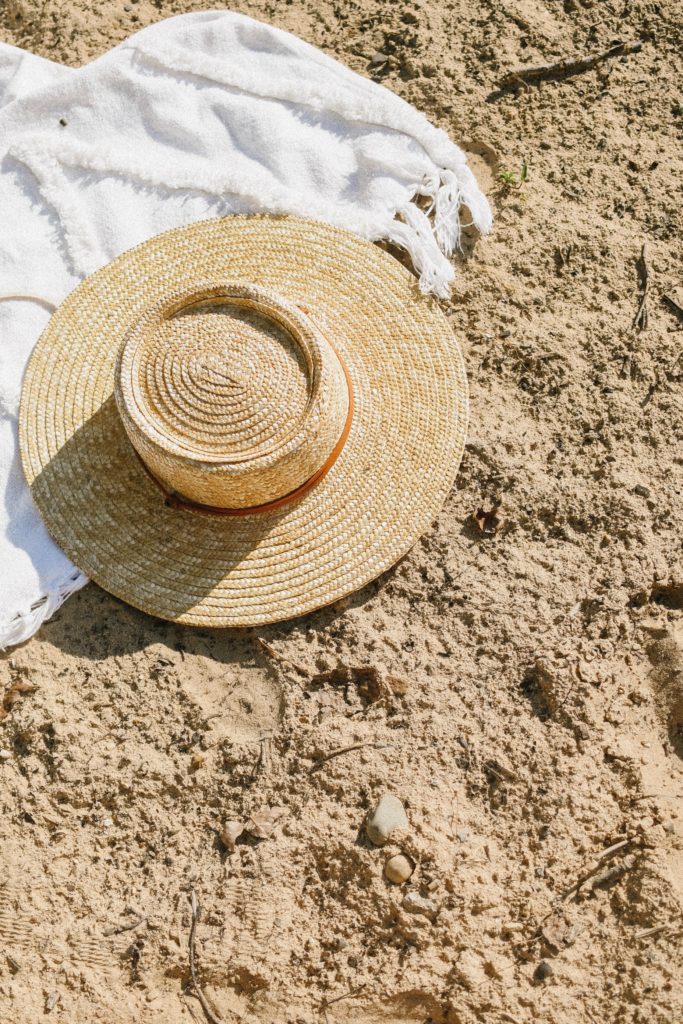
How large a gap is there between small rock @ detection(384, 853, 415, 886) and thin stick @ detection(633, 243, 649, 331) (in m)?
1.64

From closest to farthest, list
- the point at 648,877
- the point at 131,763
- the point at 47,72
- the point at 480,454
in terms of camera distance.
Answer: the point at 648,877 → the point at 131,763 → the point at 480,454 → the point at 47,72

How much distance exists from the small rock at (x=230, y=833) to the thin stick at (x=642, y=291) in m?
1.80

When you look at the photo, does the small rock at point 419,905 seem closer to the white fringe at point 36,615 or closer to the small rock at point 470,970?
the small rock at point 470,970

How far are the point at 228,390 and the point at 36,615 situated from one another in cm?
83

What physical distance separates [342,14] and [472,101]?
0.59 metres

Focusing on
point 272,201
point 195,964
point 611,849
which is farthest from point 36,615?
point 611,849

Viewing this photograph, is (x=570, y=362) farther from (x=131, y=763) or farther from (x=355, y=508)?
(x=131, y=763)

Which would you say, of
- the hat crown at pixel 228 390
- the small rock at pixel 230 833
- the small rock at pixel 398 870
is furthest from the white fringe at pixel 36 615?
the small rock at pixel 398 870

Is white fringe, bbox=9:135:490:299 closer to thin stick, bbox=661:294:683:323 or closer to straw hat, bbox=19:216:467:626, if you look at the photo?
straw hat, bbox=19:216:467:626

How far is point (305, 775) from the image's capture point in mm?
2213

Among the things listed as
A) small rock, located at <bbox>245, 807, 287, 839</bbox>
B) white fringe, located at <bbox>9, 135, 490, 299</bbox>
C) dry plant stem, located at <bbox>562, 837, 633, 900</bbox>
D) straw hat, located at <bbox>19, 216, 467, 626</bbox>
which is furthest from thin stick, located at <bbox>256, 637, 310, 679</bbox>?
white fringe, located at <bbox>9, 135, 490, 299</bbox>

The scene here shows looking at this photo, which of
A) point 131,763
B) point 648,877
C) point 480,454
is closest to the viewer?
point 648,877

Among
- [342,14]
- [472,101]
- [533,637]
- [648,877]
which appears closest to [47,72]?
[342,14]

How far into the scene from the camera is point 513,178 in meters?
2.79
